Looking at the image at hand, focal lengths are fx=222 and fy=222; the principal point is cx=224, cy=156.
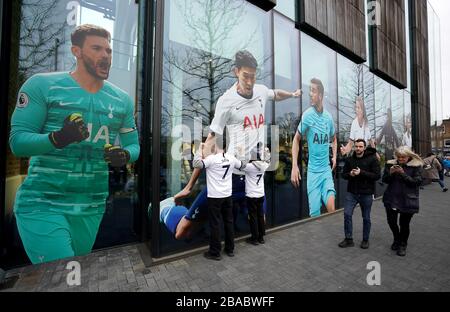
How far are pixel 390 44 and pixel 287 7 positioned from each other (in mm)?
7531

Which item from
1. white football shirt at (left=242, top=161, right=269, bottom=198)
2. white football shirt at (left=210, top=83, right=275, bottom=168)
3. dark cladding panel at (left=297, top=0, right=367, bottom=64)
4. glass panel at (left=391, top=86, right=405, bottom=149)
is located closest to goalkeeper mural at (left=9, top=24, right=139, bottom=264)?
white football shirt at (left=210, top=83, right=275, bottom=168)

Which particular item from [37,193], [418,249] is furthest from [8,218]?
[418,249]

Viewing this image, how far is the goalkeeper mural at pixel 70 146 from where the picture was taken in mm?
3561

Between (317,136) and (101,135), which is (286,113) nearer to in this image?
(317,136)

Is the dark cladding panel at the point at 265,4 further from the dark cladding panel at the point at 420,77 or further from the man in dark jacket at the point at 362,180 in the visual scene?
the dark cladding panel at the point at 420,77

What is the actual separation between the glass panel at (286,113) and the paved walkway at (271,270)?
4.16 ft

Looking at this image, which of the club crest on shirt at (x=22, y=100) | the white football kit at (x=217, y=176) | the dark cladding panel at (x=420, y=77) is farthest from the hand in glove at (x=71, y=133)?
the dark cladding panel at (x=420, y=77)

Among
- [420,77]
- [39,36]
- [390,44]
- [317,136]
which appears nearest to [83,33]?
[39,36]

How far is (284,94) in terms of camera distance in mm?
5797

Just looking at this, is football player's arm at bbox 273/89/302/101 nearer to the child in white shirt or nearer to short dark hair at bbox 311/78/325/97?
short dark hair at bbox 311/78/325/97

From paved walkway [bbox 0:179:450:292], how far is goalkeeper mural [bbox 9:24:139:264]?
499 millimetres

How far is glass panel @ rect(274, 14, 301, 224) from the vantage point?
5668 mm
